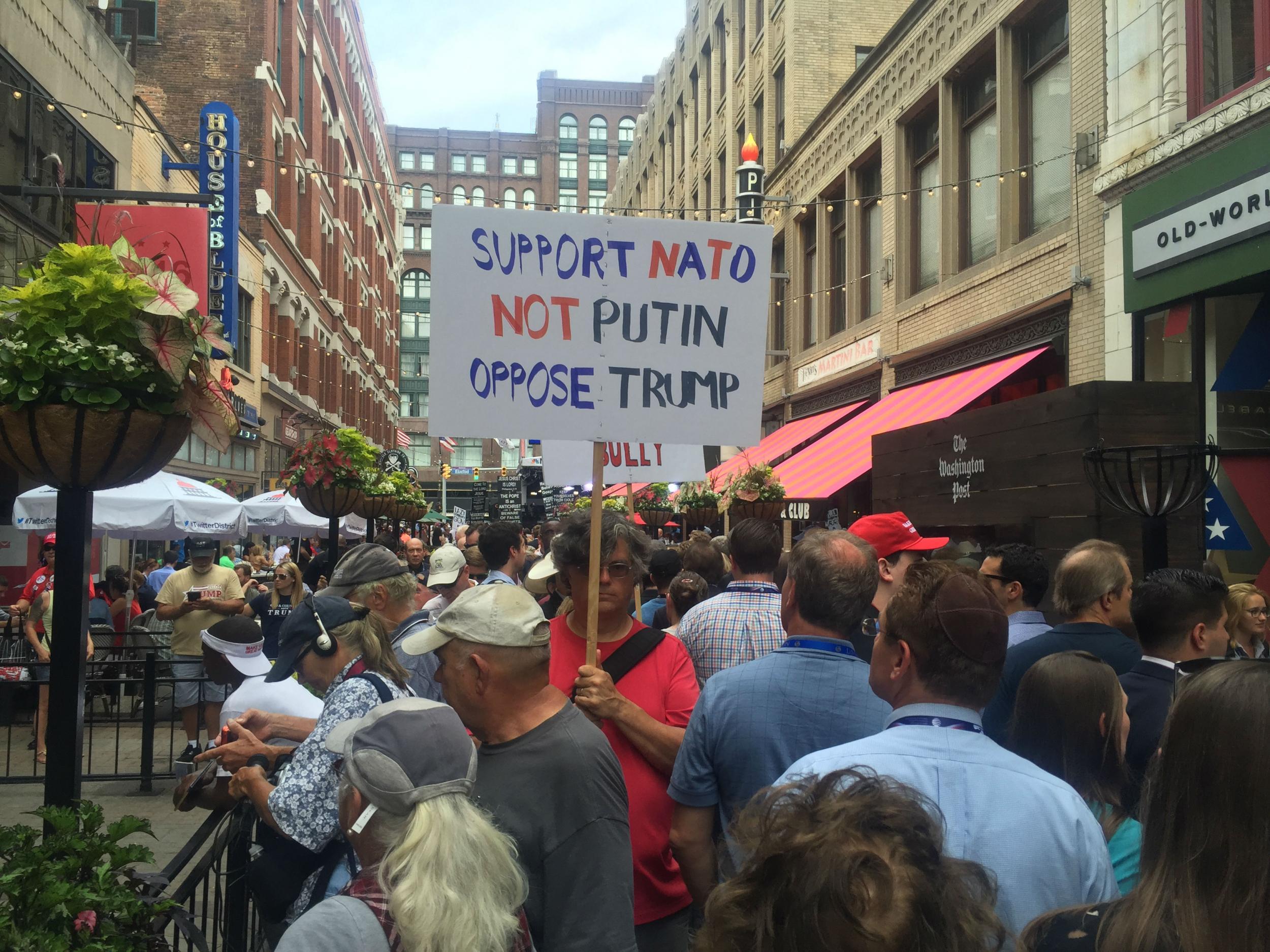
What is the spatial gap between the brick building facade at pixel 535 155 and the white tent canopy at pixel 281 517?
76966 mm

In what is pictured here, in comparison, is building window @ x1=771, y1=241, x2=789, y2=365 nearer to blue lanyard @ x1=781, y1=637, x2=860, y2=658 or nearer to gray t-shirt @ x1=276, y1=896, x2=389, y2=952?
blue lanyard @ x1=781, y1=637, x2=860, y2=658

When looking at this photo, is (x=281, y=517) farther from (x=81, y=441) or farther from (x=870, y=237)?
(x=81, y=441)

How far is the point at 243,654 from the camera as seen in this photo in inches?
195

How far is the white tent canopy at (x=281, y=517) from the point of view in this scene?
17766 mm

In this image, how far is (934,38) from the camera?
55.6 feet

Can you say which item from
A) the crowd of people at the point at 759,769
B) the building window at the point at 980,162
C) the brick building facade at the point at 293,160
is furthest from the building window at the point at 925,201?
the crowd of people at the point at 759,769

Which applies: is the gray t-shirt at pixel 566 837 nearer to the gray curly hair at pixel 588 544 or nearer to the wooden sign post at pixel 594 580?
the wooden sign post at pixel 594 580

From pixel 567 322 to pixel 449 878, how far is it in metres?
2.54

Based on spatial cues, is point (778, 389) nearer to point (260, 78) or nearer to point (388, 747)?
A: point (260, 78)

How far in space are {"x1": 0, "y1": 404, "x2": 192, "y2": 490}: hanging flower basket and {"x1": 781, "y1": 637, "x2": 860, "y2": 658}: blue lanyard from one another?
251cm

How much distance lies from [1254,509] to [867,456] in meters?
6.50

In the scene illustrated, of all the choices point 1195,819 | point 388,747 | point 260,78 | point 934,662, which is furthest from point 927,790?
point 260,78

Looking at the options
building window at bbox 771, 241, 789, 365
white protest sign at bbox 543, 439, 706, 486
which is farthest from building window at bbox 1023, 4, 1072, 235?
building window at bbox 771, 241, 789, 365

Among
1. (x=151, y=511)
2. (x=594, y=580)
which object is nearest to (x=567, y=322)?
(x=594, y=580)
